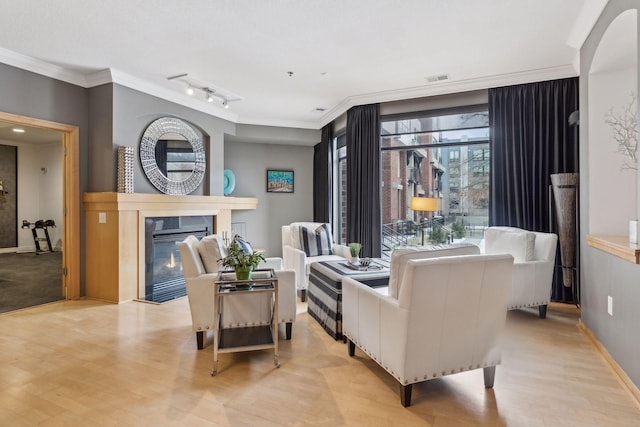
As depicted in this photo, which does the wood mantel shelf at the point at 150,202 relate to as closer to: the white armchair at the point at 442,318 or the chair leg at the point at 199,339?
the chair leg at the point at 199,339

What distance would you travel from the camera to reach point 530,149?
165 inches

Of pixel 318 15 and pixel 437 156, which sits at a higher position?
pixel 318 15

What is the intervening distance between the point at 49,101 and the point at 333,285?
380 cm

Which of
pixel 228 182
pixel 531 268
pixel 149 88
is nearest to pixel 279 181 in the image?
pixel 228 182

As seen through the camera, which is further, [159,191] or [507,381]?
[159,191]

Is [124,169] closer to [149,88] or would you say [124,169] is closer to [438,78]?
[149,88]

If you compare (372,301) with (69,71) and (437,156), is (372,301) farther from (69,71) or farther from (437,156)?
(69,71)

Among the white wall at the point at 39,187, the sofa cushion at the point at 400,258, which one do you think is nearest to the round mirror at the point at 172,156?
the sofa cushion at the point at 400,258

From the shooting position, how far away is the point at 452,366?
2.04 meters

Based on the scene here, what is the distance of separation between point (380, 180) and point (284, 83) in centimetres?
187

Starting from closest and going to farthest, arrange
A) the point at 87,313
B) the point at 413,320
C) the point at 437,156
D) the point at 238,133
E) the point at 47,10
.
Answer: the point at 413,320, the point at 47,10, the point at 87,313, the point at 437,156, the point at 238,133

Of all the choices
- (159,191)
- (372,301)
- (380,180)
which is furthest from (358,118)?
(372,301)

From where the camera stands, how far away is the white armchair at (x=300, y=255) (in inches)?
164

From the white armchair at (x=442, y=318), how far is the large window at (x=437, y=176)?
9.46 ft
